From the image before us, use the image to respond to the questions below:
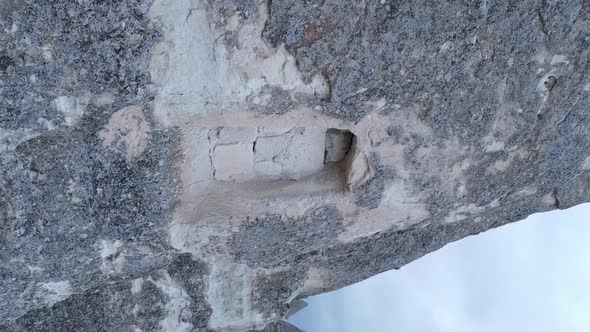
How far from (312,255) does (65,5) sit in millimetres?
1280

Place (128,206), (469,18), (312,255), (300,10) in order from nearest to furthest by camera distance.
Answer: (300,10) < (469,18) < (128,206) < (312,255)

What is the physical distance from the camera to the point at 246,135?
1890 millimetres

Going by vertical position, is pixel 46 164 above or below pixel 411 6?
below

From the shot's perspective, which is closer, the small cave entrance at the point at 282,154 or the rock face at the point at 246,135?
the rock face at the point at 246,135

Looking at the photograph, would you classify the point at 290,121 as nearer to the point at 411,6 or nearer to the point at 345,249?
the point at 411,6

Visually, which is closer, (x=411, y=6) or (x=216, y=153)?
(x=411, y=6)

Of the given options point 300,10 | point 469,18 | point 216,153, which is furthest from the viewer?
point 216,153

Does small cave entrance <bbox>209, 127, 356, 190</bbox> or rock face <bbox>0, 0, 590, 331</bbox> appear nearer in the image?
rock face <bbox>0, 0, 590, 331</bbox>

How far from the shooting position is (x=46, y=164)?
1.60 metres

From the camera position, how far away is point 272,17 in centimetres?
146

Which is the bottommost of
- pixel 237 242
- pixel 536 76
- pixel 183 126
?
pixel 237 242

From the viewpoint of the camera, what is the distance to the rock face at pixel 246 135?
1441mm

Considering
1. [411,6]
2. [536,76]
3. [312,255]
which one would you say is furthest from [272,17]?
[312,255]

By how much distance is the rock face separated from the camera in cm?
144
